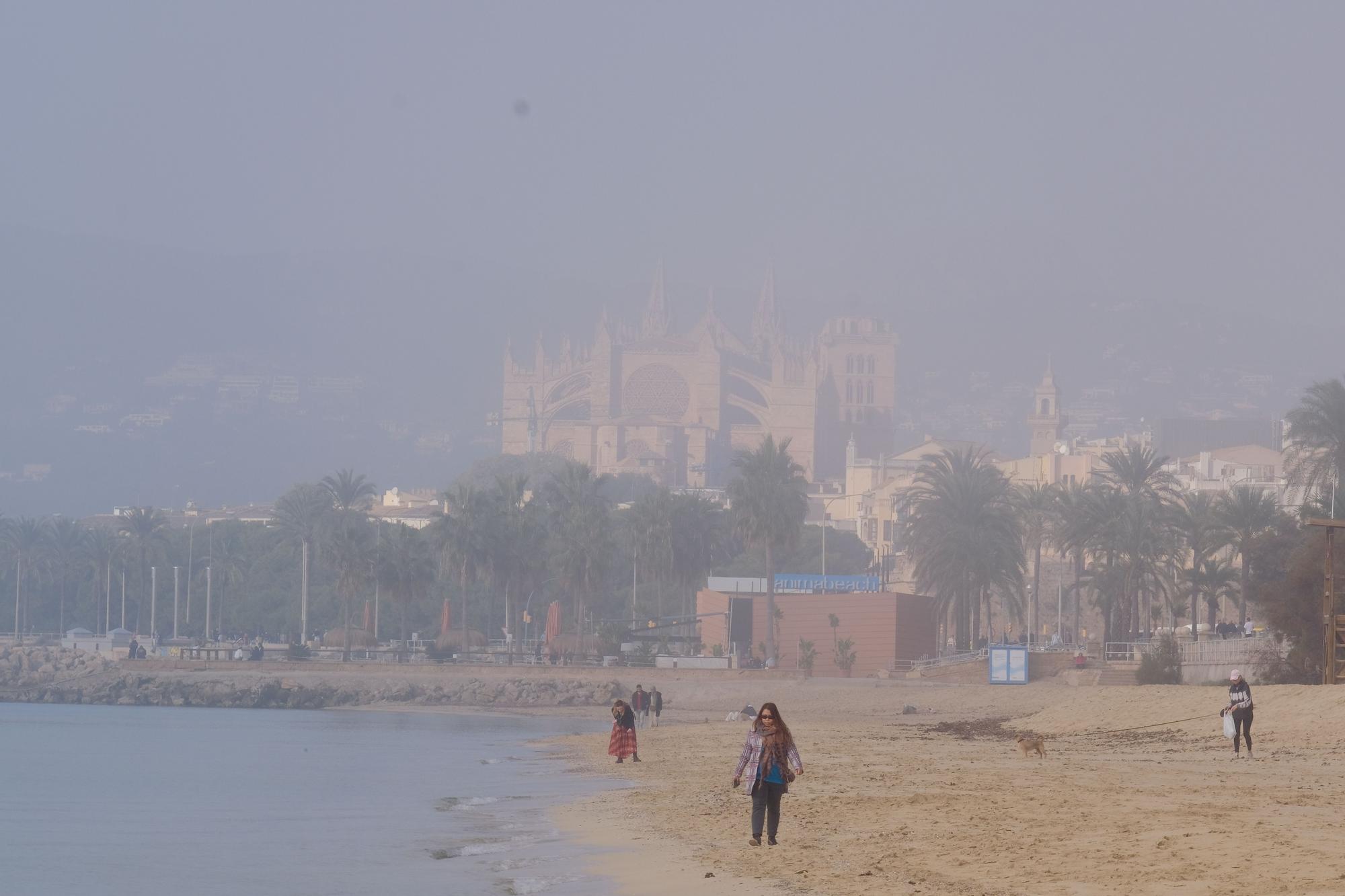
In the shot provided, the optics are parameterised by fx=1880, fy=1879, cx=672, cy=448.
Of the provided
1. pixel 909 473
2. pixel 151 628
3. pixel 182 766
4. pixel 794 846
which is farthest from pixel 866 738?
pixel 909 473

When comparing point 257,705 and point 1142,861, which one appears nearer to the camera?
point 1142,861

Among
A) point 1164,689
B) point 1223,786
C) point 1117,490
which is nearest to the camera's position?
point 1223,786

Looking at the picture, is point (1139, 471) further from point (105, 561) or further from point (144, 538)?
point (105, 561)

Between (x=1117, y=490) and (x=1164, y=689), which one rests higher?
(x=1117, y=490)

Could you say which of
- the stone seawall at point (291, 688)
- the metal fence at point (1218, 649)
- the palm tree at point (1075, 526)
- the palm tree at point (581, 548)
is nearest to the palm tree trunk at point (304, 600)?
the stone seawall at point (291, 688)

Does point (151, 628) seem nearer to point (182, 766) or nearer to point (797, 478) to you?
point (797, 478)

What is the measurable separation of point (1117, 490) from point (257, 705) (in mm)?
40060

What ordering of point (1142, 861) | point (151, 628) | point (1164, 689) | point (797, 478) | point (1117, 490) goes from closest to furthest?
A: point (1142, 861), point (1164, 689), point (1117, 490), point (797, 478), point (151, 628)

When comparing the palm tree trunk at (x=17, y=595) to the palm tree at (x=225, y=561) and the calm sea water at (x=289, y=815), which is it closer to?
the palm tree at (x=225, y=561)

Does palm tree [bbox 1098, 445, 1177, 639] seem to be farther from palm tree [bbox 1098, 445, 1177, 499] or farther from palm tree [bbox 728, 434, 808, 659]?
palm tree [bbox 728, 434, 808, 659]

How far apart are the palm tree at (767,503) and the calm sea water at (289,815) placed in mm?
32741

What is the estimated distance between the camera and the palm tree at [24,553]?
446 feet

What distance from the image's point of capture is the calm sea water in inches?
827

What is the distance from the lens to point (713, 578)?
96562 millimetres
